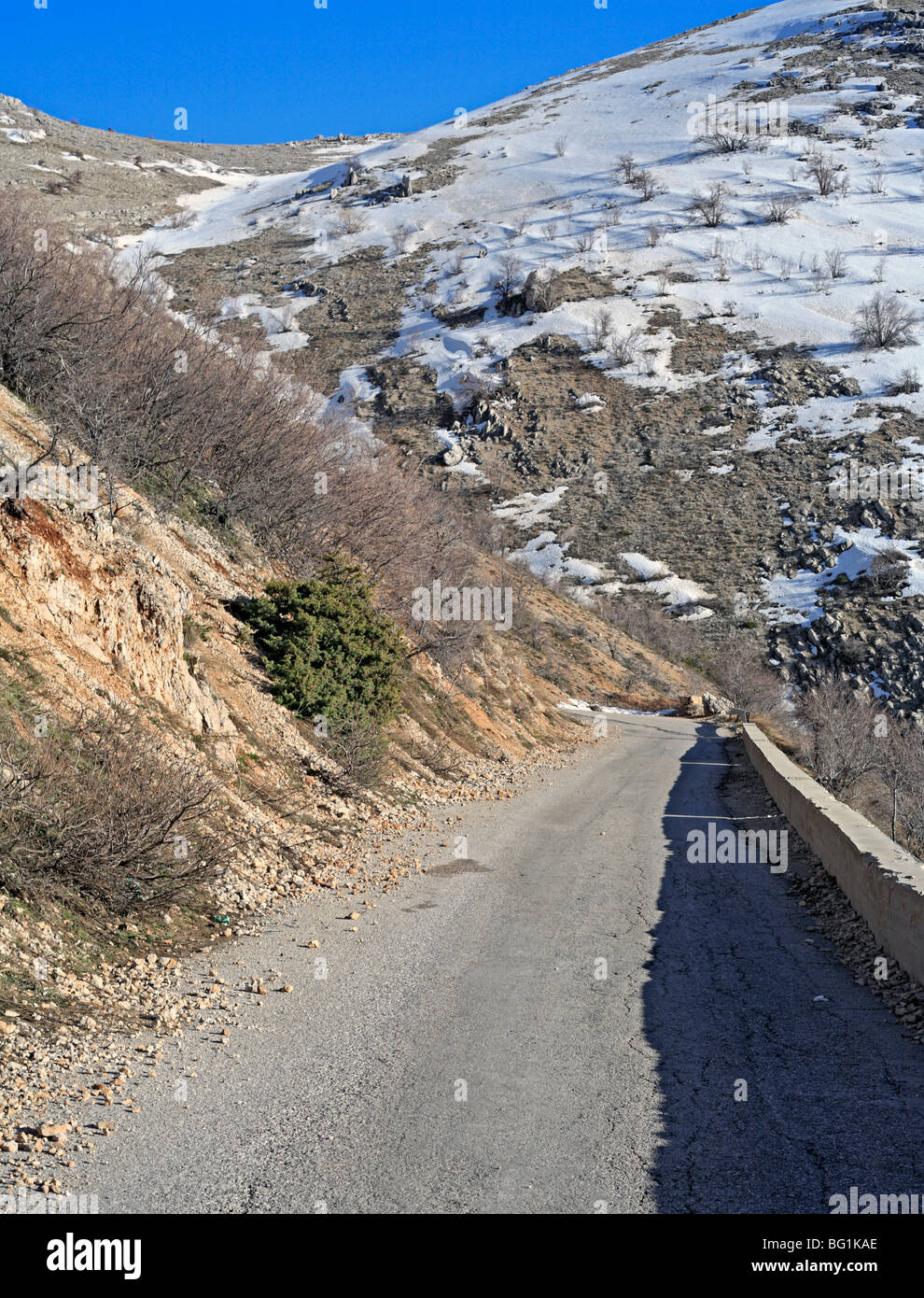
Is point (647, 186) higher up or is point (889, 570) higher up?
point (647, 186)

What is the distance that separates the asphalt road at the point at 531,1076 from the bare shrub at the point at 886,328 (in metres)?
62.0

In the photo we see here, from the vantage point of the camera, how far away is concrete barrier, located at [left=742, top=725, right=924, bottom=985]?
6070mm

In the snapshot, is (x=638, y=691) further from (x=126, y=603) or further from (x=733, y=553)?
(x=126, y=603)

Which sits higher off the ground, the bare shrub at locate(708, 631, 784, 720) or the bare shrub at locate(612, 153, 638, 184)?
the bare shrub at locate(612, 153, 638, 184)

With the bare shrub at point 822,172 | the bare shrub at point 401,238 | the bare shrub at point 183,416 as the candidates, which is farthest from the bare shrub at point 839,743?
the bare shrub at point 822,172

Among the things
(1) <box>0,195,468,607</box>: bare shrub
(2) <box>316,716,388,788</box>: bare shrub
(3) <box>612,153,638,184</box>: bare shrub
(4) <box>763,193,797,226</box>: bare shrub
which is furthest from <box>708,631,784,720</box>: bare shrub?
(3) <box>612,153,638,184</box>: bare shrub

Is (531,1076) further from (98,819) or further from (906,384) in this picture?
(906,384)

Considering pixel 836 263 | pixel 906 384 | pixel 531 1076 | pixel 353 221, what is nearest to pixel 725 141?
pixel 836 263

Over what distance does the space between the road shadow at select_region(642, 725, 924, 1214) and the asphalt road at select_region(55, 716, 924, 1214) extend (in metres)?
0.02

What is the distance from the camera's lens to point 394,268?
80.4 meters

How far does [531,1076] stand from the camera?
4.76 m

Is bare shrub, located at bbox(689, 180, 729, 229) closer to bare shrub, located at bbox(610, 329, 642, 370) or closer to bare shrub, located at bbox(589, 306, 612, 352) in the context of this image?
bare shrub, located at bbox(589, 306, 612, 352)

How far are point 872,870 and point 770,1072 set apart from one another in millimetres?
2825
